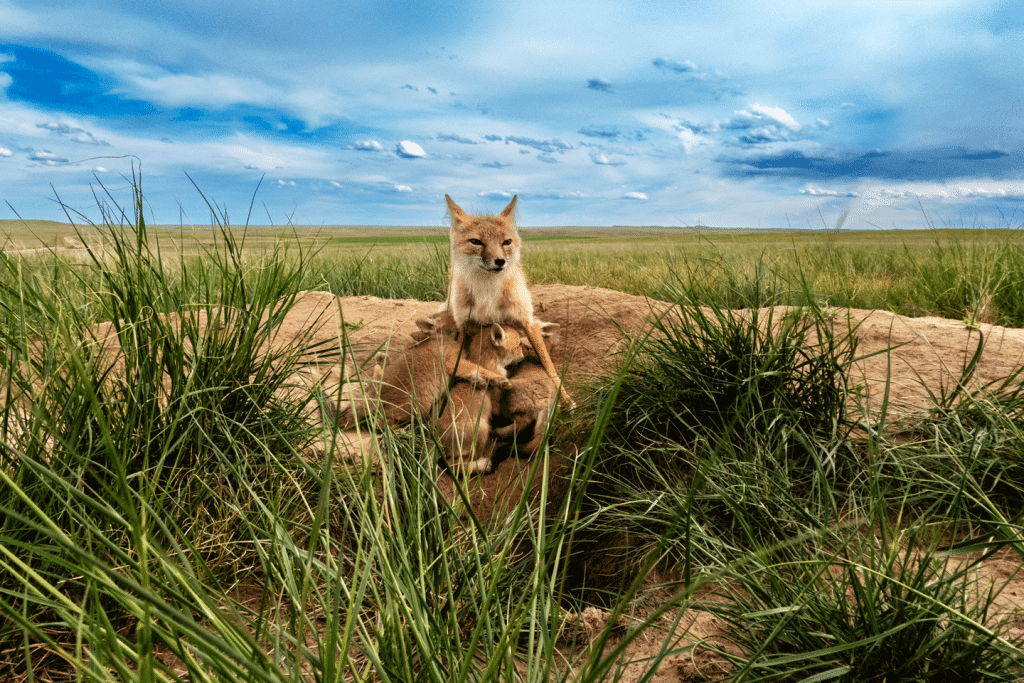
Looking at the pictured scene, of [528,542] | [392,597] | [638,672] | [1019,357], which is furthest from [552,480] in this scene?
[1019,357]

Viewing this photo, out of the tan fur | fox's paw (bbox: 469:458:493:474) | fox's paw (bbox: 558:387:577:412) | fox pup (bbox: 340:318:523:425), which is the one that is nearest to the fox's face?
fox pup (bbox: 340:318:523:425)

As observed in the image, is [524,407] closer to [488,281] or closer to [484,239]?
[488,281]

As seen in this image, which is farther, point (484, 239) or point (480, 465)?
point (484, 239)

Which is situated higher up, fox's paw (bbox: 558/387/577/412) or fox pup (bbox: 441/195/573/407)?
fox pup (bbox: 441/195/573/407)

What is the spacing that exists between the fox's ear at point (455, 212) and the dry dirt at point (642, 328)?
2.76 feet

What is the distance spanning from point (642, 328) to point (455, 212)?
8.78 ft

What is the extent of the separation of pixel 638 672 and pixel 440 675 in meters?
0.76

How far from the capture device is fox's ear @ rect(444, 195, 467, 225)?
4.29m

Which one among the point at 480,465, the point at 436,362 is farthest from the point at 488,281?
the point at 480,465

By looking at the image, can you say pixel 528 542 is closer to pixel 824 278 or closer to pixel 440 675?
pixel 440 675

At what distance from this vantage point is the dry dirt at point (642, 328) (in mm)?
1920

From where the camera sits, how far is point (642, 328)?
193 centimetres

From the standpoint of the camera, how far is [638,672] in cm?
172

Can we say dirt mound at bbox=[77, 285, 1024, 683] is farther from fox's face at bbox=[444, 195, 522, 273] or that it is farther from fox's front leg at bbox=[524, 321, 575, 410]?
fox's face at bbox=[444, 195, 522, 273]
